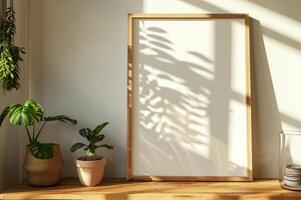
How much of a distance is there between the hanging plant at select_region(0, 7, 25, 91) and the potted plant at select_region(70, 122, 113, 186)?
1.53 feet

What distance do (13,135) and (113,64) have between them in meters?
0.70

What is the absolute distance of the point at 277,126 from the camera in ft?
6.75

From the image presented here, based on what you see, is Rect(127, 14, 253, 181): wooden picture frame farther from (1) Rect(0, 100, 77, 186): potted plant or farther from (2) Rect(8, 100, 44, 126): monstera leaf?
(2) Rect(8, 100, 44, 126): monstera leaf

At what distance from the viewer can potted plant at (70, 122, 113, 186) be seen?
185 cm

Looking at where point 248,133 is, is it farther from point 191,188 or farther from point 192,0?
point 192,0

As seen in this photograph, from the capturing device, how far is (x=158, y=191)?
178 centimetres

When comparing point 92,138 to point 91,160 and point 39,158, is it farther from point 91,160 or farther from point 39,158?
point 39,158

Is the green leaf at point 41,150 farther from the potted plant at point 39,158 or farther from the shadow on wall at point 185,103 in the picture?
the shadow on wall at point 185,103

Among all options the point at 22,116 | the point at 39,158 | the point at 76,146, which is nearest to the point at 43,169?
the point at 39,158

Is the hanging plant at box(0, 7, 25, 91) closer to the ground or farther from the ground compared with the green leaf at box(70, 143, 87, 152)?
farther from the ground

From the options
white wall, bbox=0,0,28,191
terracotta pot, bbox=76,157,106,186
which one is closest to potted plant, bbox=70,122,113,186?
terracotta pot, bbox=76,157,106,186

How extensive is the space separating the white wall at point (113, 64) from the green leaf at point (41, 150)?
281 millimetres

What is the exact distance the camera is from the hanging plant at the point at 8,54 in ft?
5.58

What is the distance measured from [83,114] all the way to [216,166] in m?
0.84
